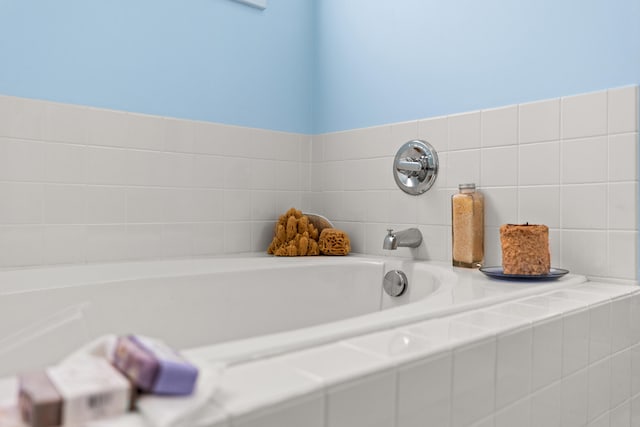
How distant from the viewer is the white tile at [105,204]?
1.52m

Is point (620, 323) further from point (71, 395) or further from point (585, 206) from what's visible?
point (71, 395)

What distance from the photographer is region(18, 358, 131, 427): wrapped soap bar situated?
1.34 feet

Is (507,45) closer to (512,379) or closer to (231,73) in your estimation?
(231,73)

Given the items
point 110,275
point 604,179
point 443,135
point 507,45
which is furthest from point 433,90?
point 110,275

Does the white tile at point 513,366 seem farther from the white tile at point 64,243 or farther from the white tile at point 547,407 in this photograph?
the white tile at point 64,243

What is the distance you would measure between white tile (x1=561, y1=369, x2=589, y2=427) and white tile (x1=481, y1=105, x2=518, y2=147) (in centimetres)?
74

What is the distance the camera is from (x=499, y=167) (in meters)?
1.50

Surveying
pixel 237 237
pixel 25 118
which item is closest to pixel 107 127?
pixel 25 118

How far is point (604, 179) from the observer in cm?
130

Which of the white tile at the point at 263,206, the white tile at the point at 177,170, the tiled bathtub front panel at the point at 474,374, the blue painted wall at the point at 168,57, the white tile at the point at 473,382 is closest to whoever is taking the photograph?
the tiled bathtub front panel at the point at 474,374

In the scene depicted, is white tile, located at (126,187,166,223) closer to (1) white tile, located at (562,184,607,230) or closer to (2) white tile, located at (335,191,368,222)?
(2) white tile, located at (335,191,368,222)

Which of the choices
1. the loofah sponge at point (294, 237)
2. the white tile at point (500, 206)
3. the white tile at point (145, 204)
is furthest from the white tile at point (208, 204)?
the white tile at point (500, 206)

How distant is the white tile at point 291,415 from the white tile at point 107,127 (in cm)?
128

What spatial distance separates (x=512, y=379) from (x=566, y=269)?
0.69m
